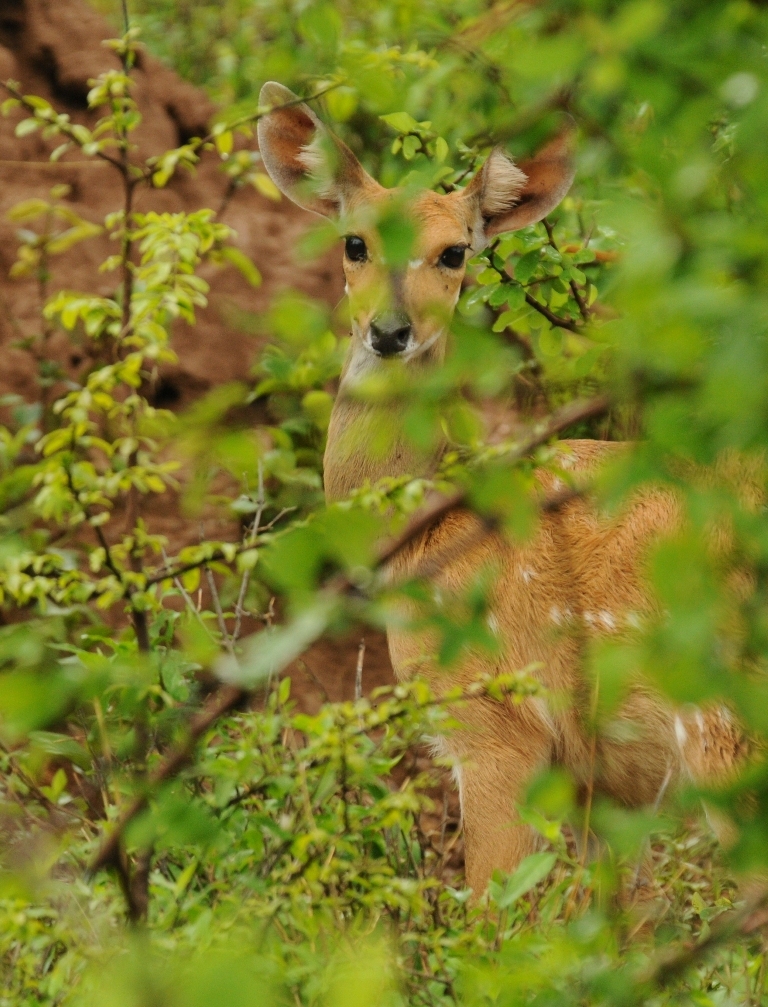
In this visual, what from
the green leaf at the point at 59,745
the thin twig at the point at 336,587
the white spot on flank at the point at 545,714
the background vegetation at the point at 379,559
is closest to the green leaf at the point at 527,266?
the background vegetation at the point at 379,559

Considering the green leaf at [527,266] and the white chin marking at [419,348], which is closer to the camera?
the white chin marking at [419,348]

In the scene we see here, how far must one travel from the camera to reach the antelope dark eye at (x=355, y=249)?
432cm

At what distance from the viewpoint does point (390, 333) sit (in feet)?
13.3

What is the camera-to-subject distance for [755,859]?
1.41 m

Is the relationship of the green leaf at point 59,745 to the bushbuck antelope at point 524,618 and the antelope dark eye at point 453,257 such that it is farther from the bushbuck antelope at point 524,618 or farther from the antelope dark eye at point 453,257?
the antelope dark eye at point 453,257

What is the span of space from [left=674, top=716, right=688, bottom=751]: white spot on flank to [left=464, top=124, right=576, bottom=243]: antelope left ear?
176 cm

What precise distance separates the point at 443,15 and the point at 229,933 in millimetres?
1966

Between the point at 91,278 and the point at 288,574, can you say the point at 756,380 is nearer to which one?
the point at 288,574

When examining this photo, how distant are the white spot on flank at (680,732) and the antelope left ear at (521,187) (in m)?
1.76

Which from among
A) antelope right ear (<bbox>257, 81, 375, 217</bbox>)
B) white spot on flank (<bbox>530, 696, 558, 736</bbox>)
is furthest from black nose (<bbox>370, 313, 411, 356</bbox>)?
white spot on flank (<bbox>530, 696, 558, 736</bbox>)

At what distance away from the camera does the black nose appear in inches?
159

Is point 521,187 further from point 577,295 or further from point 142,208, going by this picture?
point 142,208

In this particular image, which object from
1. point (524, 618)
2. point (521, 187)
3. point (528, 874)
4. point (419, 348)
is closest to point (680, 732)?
point (524, 618)

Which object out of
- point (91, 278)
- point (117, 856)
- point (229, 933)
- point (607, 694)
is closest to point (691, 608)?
point (607, 694)
